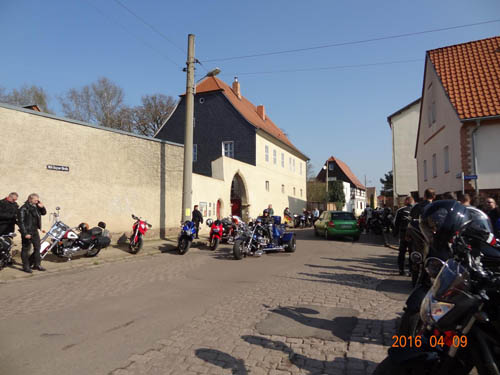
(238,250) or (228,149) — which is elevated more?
(228,149)

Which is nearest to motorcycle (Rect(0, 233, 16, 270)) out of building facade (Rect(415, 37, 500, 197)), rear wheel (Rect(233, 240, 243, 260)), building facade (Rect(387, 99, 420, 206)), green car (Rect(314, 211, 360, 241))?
rear wheel (Rect(233, 240, 243, 260))

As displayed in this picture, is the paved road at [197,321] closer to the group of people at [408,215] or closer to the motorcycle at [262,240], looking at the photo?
the group of people at [408,215]

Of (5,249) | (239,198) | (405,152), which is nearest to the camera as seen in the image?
(5,249)

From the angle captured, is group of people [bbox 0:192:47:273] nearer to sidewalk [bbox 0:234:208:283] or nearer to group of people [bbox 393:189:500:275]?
sidewalk [bbox 0:234:208:283]

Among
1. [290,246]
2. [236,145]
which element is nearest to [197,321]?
[290,246]

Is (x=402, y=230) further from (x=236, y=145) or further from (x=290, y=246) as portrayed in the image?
(x=236, y=145)

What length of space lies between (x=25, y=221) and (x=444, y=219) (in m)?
8.39

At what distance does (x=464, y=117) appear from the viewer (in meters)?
14.5

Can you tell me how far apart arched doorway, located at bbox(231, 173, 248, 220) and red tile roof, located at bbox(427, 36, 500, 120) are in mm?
14068

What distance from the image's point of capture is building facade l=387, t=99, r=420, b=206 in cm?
3130

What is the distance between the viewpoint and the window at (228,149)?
98.0ft

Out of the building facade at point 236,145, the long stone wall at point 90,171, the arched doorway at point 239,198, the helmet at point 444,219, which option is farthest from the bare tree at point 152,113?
the helmet at point 444,219

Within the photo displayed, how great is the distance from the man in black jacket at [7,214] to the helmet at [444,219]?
8.66 metres

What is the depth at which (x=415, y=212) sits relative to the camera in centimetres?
628
